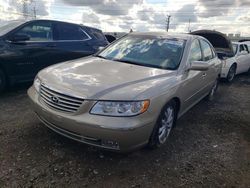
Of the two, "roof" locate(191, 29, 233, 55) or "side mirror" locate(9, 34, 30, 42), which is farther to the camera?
"roof" locate(191, 29, 233, 55)

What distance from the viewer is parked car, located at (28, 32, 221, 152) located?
3.03 m

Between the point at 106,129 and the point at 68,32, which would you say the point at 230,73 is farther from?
the point at 106,129

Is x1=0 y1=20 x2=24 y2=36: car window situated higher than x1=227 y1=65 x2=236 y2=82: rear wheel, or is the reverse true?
x1=0 y1=20 x2=24 y2=36: car window

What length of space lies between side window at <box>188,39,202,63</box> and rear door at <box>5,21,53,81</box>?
10.9 ft

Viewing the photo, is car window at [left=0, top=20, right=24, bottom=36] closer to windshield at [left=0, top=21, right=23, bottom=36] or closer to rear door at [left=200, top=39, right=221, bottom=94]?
windshield at [left=0, top=21, right=23, bottom=36]

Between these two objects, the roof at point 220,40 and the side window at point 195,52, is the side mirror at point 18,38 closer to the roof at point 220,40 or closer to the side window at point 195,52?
the side window at point 195,52

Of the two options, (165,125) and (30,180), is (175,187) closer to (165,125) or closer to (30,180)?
(165,125)

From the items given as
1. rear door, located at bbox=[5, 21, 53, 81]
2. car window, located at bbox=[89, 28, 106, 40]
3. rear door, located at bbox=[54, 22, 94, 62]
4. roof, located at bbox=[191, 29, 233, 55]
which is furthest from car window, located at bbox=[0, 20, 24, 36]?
roof, located at bbox=[191, 29, 233, 55]

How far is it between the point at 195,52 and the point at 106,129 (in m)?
2.63

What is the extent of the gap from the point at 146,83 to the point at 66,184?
1506 millimetres

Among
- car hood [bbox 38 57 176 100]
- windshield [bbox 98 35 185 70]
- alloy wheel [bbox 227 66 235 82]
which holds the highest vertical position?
windshield [bbox 98 35 185 70]

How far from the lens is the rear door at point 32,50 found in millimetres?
5703

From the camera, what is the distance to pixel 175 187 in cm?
304

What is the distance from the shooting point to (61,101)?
10.5 ft
